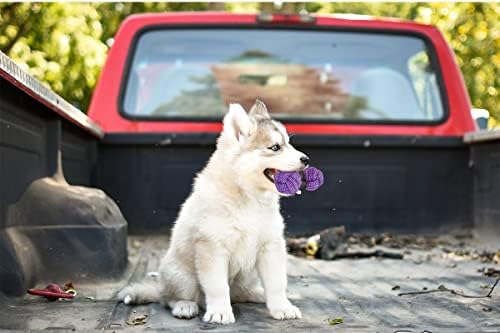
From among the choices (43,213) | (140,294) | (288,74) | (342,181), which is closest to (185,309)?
(140,294)

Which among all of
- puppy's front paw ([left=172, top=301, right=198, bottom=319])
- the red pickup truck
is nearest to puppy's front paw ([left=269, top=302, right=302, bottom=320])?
puppy's front paw ([left=172, top=301, right=198, bottom=319])

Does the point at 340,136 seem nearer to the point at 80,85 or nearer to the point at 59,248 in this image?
the point at 59,248

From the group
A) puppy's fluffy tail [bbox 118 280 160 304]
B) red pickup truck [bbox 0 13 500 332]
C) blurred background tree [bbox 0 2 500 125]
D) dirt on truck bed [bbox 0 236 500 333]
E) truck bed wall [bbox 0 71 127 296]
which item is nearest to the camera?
dirt on truck bed [bbox 0 236 500 333]

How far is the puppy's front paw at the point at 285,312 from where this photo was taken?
3.24 m

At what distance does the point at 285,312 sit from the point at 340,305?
33cm

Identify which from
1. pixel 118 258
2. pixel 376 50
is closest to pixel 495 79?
pixel 376 50

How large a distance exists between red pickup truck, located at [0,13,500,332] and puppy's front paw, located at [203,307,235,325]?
0.79m

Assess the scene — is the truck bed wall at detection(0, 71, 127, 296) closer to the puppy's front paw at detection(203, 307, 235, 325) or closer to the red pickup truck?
the red pickup truck

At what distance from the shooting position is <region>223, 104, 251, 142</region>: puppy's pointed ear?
3428mm

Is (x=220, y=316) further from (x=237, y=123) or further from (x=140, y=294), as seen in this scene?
(x=237, y=123)

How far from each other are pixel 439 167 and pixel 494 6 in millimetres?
11798

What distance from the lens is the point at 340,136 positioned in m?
5.64

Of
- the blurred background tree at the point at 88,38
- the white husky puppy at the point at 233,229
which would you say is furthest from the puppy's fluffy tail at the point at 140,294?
the blurred background tree at the point at 88,38

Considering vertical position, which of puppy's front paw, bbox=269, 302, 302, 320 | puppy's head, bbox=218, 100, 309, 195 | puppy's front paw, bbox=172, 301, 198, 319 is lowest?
puppy's front paw, bbox=172, 301, 198, 319
